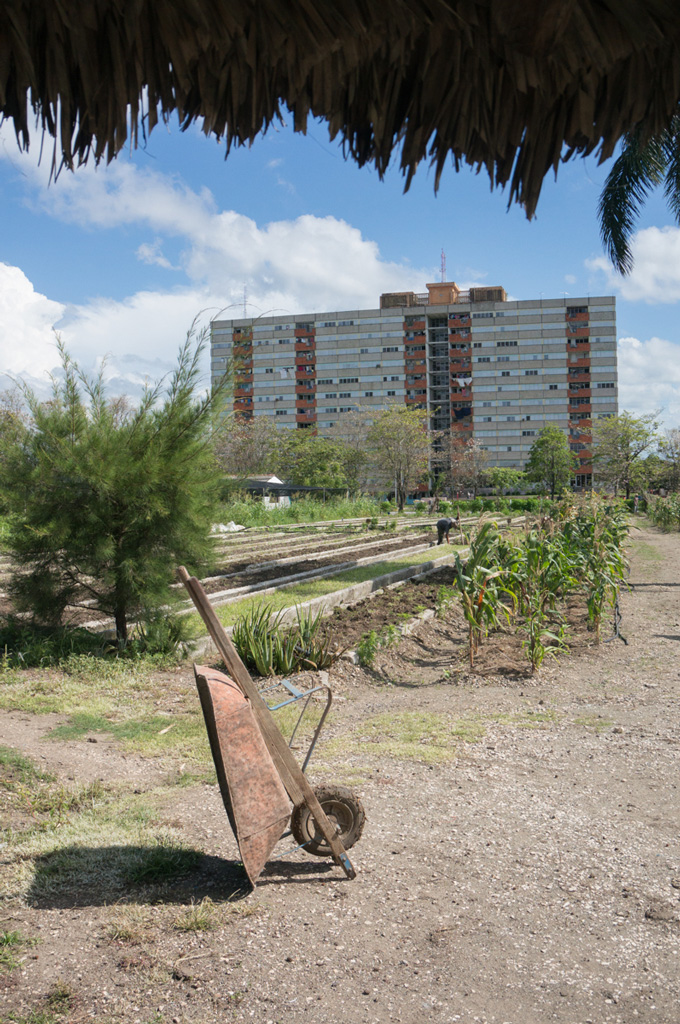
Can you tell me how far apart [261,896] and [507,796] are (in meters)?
1.65

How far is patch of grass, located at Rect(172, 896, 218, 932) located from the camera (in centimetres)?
282

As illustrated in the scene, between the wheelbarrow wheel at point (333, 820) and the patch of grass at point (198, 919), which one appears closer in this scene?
the patch of grass at point (198, 919)

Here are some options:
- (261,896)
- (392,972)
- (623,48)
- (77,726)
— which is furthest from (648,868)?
(77,726)

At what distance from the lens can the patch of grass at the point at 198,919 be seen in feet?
9.26

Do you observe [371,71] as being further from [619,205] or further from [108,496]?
[619,205]

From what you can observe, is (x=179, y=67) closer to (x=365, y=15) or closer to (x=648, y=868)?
(x=365, y=15)

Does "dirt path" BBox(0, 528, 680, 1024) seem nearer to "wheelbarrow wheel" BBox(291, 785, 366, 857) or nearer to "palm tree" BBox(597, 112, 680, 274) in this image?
"wheelbarrow wheel" BBox(291, 785, 366, 857)

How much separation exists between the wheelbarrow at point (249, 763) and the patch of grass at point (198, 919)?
0.20m

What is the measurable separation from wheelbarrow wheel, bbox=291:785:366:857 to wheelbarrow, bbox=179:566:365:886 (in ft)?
0.51

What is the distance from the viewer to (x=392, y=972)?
2.58m

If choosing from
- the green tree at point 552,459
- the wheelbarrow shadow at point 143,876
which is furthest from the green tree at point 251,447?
the wheelbarrow shadow at point 143,876

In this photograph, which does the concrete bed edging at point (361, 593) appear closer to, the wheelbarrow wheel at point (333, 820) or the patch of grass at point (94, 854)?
the patch of grass at point (94, 854)

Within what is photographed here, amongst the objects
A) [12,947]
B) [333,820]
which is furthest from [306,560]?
[12,947]

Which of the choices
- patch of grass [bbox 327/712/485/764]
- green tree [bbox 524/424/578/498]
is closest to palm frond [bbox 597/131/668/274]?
patch of grass [bbox 327/712/485/764]
